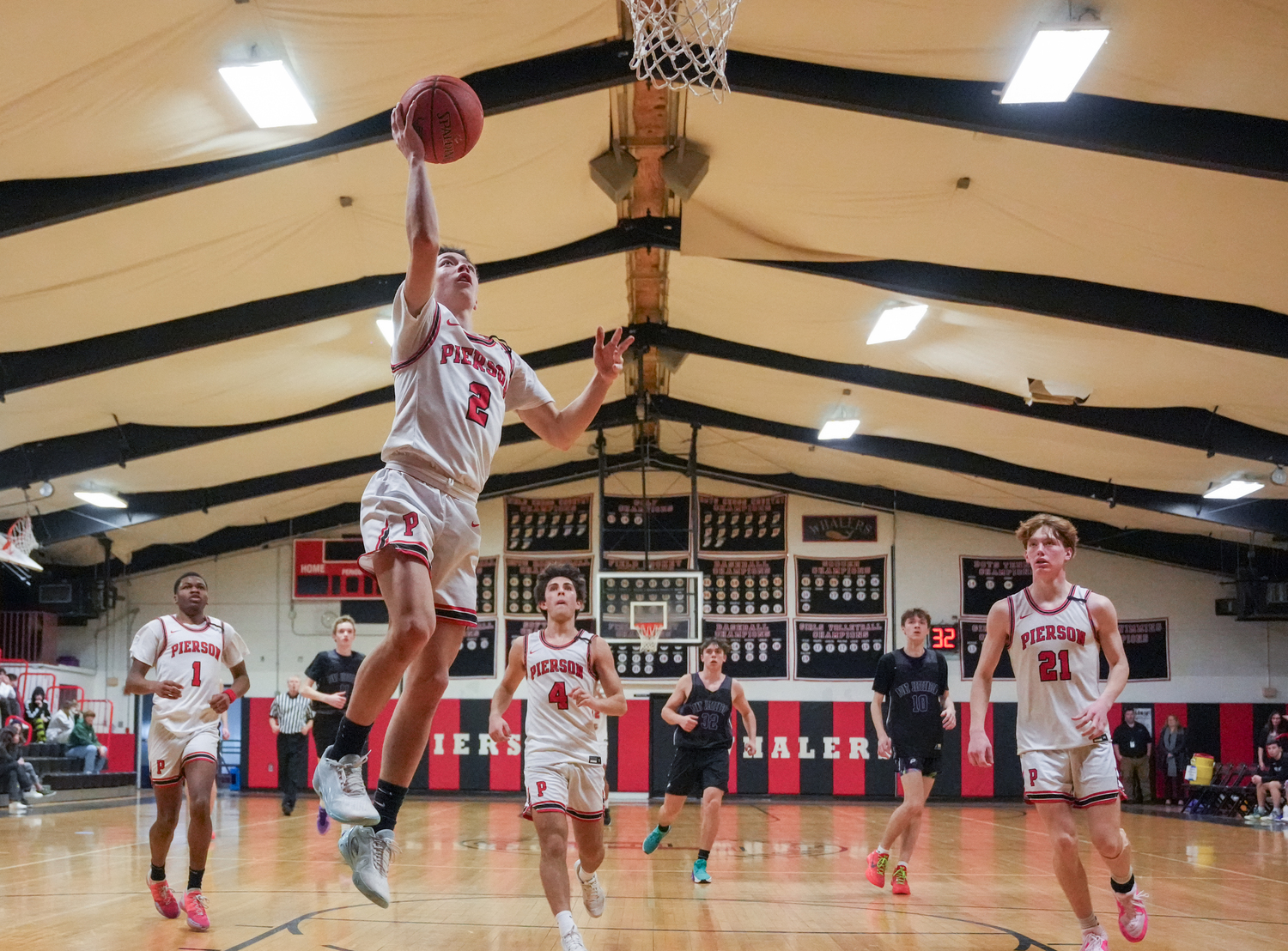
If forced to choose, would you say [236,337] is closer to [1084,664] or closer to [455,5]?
[455,5]

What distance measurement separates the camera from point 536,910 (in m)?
8.22

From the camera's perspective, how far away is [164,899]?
749 cm

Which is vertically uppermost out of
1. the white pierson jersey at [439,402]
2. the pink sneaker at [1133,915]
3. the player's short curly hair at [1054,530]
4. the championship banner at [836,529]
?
the championship banner at [836,529]

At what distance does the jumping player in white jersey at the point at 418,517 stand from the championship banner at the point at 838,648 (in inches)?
745

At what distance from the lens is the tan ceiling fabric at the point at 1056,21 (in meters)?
7.52

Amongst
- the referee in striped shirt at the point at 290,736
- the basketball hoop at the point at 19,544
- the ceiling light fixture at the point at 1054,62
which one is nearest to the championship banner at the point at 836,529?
the referee in striped shirt at the point at 290,736

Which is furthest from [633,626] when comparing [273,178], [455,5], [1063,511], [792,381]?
[455,5]

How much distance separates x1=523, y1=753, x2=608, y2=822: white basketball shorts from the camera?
669 centimetres

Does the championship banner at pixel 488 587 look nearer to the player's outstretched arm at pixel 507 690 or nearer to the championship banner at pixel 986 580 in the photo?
the championship banner at pixel 986 580

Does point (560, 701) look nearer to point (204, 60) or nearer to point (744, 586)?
point (204, 60)

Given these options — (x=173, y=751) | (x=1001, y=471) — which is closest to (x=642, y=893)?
(x=173, y=751)

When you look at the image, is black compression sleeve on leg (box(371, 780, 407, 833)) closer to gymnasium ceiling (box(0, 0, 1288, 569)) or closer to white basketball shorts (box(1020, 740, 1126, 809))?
white basketball shorts (box(1020, 740, 1126, 809))

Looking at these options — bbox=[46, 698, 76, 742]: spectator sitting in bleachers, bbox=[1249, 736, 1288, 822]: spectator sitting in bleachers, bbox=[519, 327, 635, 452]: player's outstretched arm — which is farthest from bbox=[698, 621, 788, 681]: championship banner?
bbox=[519, 327, 635, 452]: player's outstretched arm

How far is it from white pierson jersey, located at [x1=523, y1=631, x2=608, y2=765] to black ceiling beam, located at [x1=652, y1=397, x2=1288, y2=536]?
12676mm
